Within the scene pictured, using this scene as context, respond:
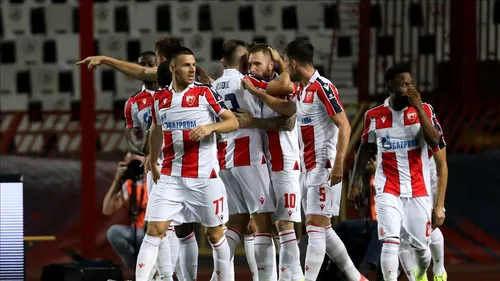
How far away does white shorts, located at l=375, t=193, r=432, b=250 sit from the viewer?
28.8ft

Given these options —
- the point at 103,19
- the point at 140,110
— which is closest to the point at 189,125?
the point at 140,110

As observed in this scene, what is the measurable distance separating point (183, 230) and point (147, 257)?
2.93 feet

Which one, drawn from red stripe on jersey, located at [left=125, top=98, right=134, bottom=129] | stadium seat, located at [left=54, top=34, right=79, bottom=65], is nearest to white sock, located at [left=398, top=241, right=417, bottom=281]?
red stripe on jersey, located at [left=125, top=98, right=134, bottom=129]

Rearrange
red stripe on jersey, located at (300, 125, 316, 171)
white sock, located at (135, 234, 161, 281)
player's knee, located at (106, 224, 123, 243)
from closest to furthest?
white sock, located at (135, 234, 161, 281)
red stripe on jersey, located at (300, 125, 316, 171)
player's knee, located at (106, 224, 123, 243)

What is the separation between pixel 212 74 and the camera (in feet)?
54.6

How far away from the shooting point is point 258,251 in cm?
862

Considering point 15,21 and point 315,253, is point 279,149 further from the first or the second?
point 15,21

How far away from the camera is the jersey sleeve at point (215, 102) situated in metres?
8.11

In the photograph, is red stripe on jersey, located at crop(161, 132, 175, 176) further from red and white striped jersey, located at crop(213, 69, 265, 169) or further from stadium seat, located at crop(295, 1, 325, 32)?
stadium seat, located at crop(295, 1, 325, 32)

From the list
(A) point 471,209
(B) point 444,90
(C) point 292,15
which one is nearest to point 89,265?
(A) point 471,209

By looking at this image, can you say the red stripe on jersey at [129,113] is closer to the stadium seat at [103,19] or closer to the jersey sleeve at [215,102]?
the jersey sleeve at [215,102]

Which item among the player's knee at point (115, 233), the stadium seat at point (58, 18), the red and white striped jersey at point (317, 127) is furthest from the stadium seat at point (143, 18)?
the red and white striped jersey at point (317, 127)

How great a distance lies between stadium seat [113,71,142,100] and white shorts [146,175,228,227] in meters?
8.69

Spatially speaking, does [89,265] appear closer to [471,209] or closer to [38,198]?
[38,198]
